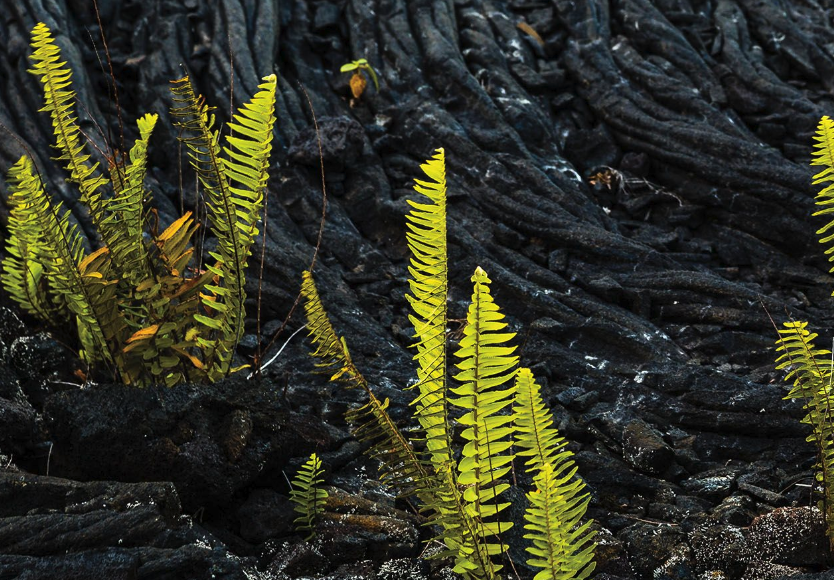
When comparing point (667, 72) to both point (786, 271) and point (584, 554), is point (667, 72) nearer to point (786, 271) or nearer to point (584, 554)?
point (786, 271)

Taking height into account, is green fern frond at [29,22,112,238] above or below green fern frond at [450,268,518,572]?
above

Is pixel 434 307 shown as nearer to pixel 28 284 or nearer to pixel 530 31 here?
pixel 28 284

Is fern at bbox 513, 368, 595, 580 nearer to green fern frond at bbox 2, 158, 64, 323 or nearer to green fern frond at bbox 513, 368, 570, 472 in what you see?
green fern frond at bbox 513, 368, 570, 472

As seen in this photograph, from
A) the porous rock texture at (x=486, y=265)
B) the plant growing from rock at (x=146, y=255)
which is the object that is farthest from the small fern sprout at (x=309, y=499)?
the plant growing from rock at (x=146, y=255)

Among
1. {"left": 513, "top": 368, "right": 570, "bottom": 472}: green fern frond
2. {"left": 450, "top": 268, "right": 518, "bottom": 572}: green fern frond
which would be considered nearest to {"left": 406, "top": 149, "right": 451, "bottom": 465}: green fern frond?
{"left": 450, "top": 268, "right": 518, "bottom": 572}: green fern frond

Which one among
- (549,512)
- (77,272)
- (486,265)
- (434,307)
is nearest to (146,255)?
(77,272)

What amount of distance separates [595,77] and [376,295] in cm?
367

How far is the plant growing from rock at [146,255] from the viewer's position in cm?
325

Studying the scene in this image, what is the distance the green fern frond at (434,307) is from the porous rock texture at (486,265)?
790mm

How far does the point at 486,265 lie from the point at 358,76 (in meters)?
2.71

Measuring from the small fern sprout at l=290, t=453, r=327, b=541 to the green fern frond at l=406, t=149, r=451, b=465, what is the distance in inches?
30.7

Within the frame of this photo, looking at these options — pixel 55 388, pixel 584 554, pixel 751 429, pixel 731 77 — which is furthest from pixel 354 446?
pixel 731 77

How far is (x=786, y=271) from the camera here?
6.38 m

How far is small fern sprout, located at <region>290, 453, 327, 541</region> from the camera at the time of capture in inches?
129
